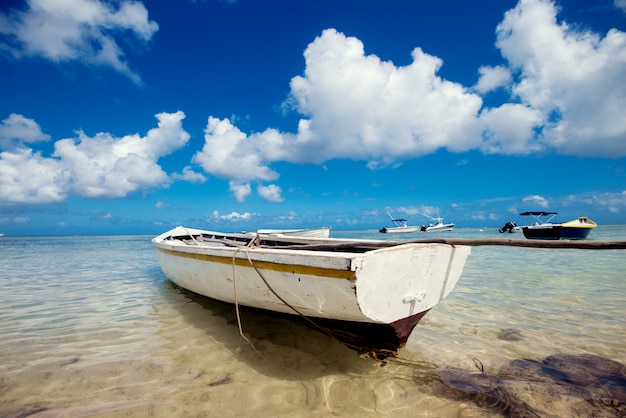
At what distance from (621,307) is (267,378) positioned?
6.85 meters

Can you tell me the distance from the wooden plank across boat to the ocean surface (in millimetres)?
505

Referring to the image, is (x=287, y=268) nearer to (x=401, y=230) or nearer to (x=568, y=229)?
(x=568, y=229)

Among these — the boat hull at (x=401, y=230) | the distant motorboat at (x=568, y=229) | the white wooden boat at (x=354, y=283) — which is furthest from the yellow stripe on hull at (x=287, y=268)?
the boat hull at (x=401, y=230)

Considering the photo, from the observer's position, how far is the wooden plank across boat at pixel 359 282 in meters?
2.70

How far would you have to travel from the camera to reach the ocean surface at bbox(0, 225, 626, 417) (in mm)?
2674

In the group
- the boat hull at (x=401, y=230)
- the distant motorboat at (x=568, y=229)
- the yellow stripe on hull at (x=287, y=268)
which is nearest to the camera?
the yellow stripe on hull at (x=287, y=268)

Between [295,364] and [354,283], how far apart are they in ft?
5.02

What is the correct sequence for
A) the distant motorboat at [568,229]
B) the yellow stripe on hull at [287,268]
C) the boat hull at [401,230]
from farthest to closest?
the boat hull at [401,230], the distant motorboat at [568,229], the yellow stripe on hull at [287,268]

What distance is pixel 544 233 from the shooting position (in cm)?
2773

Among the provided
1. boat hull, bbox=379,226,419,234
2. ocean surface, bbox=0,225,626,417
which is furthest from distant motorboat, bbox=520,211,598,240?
boat hull, bbox=379,226,419,234

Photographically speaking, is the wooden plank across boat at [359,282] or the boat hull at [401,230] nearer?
the wooden plank across boat at [359,282]

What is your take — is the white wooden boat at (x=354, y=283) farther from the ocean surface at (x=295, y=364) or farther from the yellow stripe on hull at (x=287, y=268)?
the ocean surface at (x=295, y=364)

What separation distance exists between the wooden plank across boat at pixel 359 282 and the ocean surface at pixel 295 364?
1.66 ft

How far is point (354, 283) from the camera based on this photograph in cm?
261
